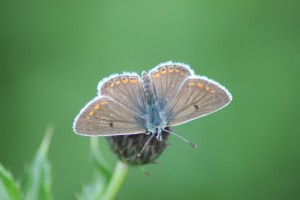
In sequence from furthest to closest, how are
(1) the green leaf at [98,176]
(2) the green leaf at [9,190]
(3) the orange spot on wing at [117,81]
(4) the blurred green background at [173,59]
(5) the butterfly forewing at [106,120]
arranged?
(4) the blurred green background at [173,59]
(3) the orange spot on wing at [117,81]
(1) the green leaf at [98,176]
(5) the butterfly forewing at [106,120]
(2) the green leaf at [9,190]

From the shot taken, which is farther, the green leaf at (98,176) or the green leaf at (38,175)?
the green leaf at (98,176)

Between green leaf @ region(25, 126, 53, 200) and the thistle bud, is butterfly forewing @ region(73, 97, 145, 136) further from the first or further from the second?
green leaf @ region(25, 126, 53, 200)

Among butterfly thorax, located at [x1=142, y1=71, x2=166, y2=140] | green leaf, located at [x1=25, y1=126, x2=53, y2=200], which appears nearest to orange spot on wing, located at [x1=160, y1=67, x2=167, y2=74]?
butterfly thorax, located at [x1=142, y1=71, x2=166, y2=140]

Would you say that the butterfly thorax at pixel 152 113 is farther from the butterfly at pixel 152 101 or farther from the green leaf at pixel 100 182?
the green leaf at pixel 100 182

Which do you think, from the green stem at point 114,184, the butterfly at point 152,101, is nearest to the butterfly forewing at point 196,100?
the butterfly at point 152,101

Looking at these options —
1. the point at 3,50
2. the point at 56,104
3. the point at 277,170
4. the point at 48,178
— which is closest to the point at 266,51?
the point at 277,170

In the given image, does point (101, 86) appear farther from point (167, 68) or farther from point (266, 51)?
point (266, 51)

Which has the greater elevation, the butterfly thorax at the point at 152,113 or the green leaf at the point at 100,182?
the butterfly thorax at the point at 152,113

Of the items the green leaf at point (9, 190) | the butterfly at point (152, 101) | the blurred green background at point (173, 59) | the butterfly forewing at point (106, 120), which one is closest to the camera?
the green leaf at point (9, 190)
